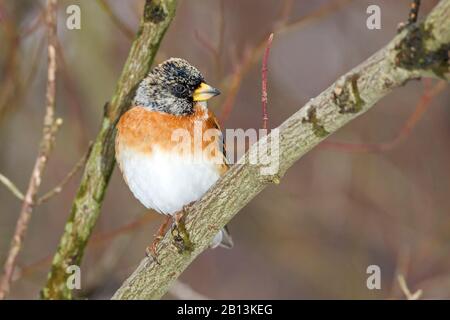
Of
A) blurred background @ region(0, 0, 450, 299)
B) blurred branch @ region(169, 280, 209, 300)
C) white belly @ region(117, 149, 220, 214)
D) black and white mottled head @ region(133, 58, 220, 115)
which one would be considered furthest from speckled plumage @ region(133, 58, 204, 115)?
blurred background @ region(0, 0, 450, 299)

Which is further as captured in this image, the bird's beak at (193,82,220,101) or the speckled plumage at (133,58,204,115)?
the speckled plumage at (133,58,204,115)

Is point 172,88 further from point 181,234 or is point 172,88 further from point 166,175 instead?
point 181,234

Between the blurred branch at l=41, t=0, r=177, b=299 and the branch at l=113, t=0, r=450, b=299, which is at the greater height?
the blurred branch at l=41, t=0, r=177, b=299

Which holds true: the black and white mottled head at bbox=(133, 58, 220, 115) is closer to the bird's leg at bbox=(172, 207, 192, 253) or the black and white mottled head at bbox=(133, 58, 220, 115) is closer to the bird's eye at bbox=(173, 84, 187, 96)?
the bird's eye at bbox=(173, 84, 187, 96)

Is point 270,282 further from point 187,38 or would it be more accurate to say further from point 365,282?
point 187,38

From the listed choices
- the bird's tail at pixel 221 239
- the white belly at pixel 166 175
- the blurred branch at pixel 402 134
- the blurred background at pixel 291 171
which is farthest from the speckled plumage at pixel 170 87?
the blurred background at pixel 291 171

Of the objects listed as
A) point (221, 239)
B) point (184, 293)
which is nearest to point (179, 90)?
point (221, 239)
